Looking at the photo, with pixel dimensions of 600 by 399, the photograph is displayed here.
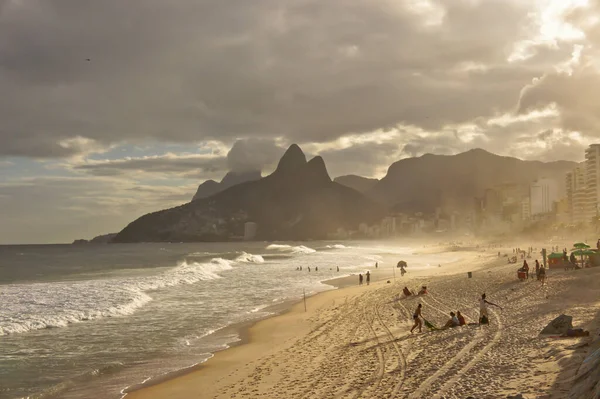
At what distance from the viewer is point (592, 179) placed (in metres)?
169

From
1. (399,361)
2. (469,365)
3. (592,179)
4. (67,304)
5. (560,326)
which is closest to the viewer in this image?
(469,365)

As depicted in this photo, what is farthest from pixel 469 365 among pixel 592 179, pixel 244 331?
pixel 592 179

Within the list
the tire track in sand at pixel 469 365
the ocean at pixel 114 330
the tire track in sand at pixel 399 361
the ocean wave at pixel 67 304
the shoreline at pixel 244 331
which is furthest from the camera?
the ocean wave at pixel 67 304

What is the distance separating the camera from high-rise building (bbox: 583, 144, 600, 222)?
16288 cm

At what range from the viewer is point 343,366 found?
13805mm

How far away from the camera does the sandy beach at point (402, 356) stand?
36.0ft

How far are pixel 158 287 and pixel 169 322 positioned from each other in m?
16.5

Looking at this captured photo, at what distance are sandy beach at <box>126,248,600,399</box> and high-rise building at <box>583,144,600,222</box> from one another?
159m

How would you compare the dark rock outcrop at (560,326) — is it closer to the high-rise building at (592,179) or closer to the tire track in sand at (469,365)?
the tire track in sand at (469,365)

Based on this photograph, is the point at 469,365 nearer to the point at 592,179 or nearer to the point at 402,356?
the point at 402,356

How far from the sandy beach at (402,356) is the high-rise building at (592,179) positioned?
159 m

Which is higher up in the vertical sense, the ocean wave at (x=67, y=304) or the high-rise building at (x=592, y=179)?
the high-rise building at (x=592, y=179)

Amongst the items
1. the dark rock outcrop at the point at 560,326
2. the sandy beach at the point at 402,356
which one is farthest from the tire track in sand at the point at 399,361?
the dark rock outcrop at the point at 560,326

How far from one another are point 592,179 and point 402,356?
597ft
